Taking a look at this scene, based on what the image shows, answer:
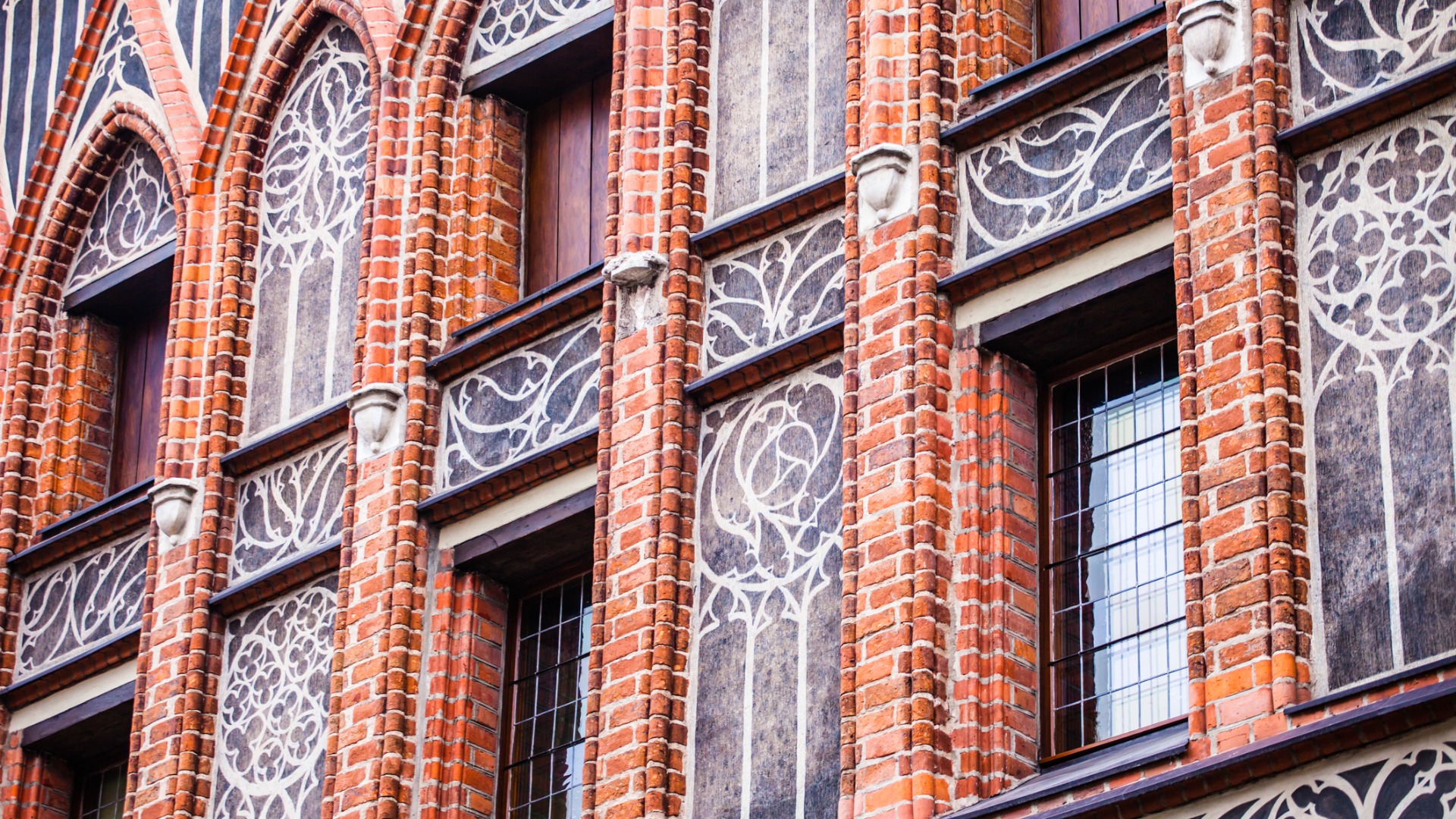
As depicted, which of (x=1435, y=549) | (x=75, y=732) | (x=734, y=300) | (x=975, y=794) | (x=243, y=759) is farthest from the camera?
(x=75, y=732)

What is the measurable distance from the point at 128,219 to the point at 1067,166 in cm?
871

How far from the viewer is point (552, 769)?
17.6 m

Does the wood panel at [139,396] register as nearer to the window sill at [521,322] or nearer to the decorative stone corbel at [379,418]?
the decorative stone corbel at [379,418]

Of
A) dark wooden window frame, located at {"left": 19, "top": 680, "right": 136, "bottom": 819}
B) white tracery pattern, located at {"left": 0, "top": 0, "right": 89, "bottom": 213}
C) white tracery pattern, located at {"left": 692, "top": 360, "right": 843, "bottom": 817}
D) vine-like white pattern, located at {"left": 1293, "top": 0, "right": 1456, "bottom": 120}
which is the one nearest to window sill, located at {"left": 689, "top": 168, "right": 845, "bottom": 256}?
white tracery pattern, located at {"left": 692, "top": 360, "right": 843, "bottom": 817}

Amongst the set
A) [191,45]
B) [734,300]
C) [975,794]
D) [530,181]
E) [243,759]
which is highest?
[191,45]

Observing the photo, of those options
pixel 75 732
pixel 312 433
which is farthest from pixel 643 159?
pixel 75 732

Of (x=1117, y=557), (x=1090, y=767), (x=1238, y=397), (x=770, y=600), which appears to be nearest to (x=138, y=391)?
(x=770, y=600)

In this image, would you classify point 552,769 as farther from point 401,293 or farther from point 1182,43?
point 1182,43

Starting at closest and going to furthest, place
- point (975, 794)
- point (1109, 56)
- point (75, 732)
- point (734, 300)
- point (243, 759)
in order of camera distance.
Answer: point (975, 794) < point (1109, 56) < point (734, 300) < point (243, 759) < point (75, 732)

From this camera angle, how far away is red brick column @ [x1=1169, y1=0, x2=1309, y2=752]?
13680 millimetres

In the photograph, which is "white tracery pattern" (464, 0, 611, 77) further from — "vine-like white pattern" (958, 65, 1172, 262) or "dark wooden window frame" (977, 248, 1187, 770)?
"dark wooden window frame" (977, 248, 1187, 770)

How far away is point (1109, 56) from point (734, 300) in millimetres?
2687

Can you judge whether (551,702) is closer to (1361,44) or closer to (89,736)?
(89,736)

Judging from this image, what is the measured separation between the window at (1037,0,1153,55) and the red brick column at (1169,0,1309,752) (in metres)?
1.17
